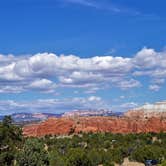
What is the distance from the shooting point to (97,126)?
13800cm

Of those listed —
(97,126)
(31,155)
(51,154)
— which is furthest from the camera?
(97,126)

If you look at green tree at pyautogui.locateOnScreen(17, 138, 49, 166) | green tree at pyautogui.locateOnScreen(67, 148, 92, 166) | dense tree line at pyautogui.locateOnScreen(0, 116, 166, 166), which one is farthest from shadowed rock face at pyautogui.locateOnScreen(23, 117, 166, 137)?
green tree at pyautogui.locateOnScreen(17, 138, 49, 166)

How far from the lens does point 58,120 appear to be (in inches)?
5581

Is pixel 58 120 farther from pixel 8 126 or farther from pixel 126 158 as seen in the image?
pixel 8 126

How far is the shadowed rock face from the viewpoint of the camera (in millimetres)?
132375

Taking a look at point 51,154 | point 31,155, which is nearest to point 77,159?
point 51,154

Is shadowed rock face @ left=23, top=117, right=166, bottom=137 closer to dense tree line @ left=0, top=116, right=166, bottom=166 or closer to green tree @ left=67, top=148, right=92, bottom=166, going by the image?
dense tree line @ left=0, top=116, right=166, bottom=166

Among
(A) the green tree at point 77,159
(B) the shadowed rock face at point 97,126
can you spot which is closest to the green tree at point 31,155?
(A) the green tree at point 77,159

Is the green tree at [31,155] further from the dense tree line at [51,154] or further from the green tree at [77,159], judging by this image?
the green tree at [77,159]

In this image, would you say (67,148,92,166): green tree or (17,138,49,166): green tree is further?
(67,148,92,166): green tree

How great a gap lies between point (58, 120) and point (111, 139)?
48.3 meters

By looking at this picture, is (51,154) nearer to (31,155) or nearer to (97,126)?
(31,155)

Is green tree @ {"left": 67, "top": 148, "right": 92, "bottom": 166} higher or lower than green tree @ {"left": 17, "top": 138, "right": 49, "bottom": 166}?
lower

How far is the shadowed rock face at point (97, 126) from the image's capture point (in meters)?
132
